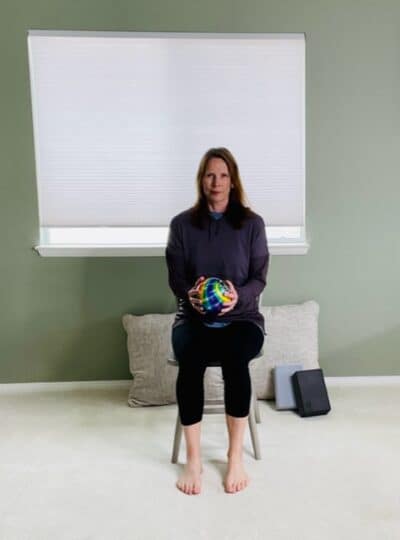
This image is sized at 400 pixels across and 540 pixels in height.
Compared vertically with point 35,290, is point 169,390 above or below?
below

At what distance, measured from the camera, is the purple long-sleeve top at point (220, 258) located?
80.2 inches

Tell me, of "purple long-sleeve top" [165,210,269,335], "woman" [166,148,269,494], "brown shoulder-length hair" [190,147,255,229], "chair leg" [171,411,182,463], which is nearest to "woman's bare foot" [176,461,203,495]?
"woman" [166,148,269,494]

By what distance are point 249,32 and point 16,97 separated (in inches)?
49.1

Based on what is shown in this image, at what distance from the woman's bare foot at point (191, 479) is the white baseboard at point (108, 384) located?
978 mm

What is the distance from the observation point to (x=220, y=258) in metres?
2.04

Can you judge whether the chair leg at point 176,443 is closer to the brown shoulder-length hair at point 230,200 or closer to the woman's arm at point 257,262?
the woman's arm at point 257,262

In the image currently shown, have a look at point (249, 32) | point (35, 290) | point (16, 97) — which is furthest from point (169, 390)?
point (249, 32)

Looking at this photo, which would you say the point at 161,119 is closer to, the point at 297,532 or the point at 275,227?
the point at 275,227

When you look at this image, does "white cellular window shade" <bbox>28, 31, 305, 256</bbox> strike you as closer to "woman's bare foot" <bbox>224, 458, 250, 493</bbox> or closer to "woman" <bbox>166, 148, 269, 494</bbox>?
"woman" <bbox>166, 148, 269, 494</bbox>

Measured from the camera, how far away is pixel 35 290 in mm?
2645

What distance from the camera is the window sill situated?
260cm

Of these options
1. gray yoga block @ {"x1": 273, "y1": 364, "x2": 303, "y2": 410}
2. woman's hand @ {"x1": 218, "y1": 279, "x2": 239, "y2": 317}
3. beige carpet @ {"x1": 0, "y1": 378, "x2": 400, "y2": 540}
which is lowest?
beige carpet @ {"x1": 0, "y1": 378, "x2": 400, "y2": 540}

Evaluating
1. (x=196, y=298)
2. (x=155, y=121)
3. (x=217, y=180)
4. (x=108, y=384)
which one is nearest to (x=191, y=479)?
(x=196, y=298)

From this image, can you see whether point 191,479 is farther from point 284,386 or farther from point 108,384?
point 108,384
